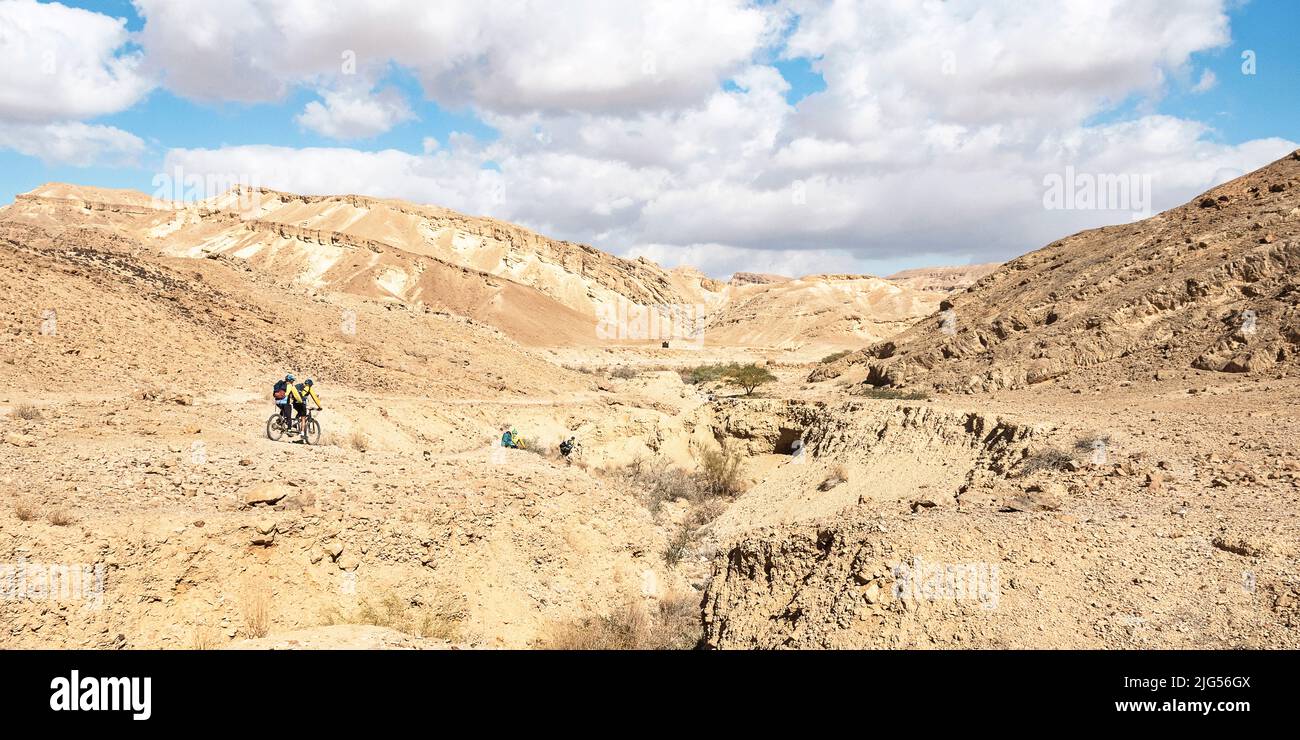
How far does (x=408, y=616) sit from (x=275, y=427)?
660 cm

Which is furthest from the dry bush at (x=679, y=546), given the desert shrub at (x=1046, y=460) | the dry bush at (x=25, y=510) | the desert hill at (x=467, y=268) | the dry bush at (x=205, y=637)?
the desert hill at (x=467, y=268)

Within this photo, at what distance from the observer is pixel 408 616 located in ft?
25.7

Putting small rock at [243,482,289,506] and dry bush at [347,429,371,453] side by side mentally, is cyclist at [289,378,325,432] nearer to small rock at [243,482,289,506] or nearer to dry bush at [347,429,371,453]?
→ dry bush at [347,429,371,453]

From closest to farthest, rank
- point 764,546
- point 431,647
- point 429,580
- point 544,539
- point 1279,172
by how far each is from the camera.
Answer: point 431,647 < point 764,546 < point 429,580 < point 544,539 < point 1279,172

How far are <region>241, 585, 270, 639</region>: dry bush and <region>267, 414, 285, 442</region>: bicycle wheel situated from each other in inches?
242

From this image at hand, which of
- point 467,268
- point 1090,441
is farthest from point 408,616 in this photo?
point 467,268

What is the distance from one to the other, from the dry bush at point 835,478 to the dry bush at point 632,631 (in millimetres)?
5645

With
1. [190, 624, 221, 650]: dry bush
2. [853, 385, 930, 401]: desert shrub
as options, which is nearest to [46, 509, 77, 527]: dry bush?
[190, 624, 221, 650]: dry bush

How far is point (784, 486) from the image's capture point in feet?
51.6

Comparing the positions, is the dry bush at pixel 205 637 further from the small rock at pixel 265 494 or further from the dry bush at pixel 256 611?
the small rock at pixel 265 494
